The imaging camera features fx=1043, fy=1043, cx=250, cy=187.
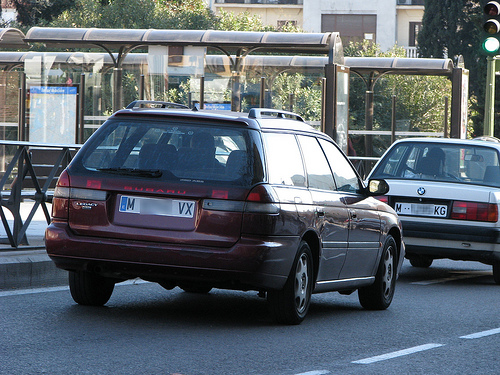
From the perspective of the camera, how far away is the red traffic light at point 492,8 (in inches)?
684

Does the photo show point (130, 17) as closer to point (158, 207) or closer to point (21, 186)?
point (21, 186)

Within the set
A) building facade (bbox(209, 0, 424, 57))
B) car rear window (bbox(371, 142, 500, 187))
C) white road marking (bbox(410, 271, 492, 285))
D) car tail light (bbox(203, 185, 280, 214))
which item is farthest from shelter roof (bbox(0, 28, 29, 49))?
building facade (bbox(209, 0, 424, 57))

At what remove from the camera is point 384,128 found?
2869 cm

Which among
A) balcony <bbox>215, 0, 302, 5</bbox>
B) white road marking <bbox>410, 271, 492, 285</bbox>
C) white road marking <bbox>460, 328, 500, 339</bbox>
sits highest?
balcony <bbox>215, 0, 302, 5</bbox>

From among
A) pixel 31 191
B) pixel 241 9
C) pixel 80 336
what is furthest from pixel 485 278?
pixel 241 9

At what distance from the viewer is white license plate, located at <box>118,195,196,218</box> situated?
7188 mm

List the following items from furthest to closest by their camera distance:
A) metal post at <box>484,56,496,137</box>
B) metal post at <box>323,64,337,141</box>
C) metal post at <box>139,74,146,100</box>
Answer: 1. metal post at <box>139,74,146,100</box>
2. metal post at <box>484,56,496,137</box>
3. metal post at <box>323,64,337,141</box>

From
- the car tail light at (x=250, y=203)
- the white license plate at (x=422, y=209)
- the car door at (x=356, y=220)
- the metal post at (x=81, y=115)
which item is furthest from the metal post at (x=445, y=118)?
the car tail light at (x=250, y=203)

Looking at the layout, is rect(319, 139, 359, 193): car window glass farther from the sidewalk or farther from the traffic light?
the traffic light

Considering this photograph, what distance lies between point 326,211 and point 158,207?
4.99 feet

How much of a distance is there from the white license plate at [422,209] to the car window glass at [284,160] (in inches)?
155

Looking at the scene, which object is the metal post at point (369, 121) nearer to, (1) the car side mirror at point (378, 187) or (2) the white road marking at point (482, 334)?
(1) the car side mirror at point (378, 187)

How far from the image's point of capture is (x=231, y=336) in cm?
704

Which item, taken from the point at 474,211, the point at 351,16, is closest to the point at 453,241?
the point at 474,211
